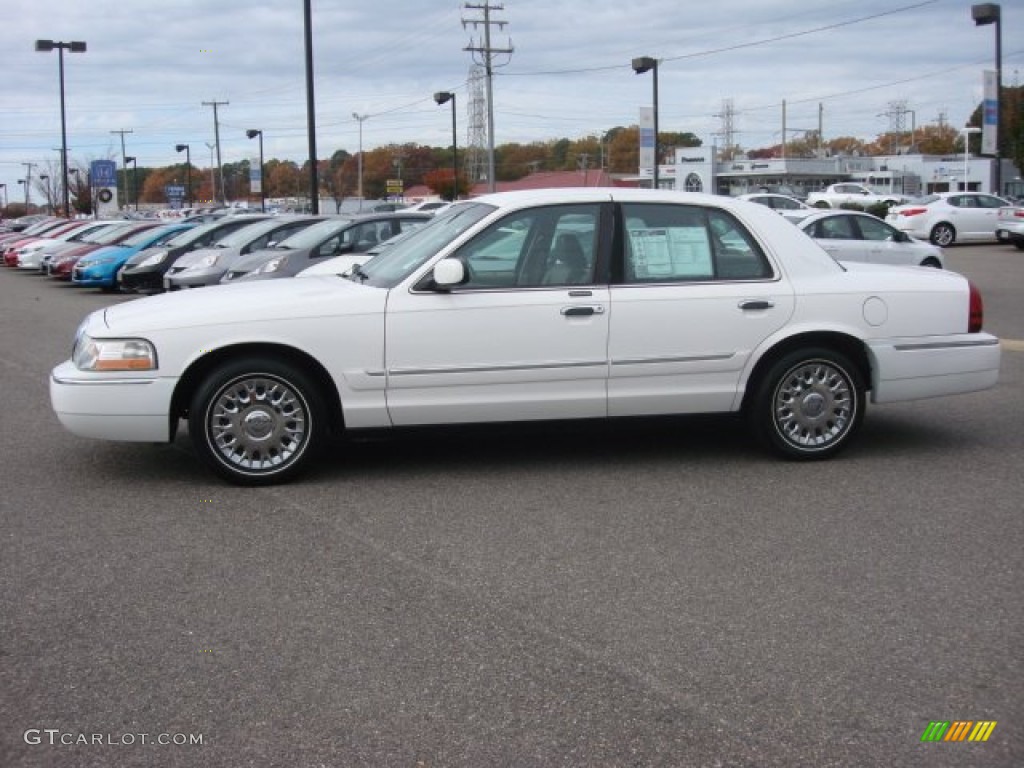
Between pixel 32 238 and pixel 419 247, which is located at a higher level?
pixel 32 238

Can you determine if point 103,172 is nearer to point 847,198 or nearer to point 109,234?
point 109,234

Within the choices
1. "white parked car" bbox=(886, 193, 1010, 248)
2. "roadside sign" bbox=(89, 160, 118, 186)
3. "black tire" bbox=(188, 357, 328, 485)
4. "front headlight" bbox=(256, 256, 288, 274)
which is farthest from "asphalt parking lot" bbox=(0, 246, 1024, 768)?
"roadside sign" bbox=(89, 160, 118, 186)

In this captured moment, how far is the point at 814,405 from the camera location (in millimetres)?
7023

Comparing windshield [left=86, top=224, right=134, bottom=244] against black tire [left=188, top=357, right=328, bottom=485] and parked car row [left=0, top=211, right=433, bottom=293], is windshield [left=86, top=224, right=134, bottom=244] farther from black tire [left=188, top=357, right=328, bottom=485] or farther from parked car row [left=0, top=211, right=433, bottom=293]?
black tire [left=188, top=357, right=328, bottom=485]

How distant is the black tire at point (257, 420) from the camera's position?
644cm

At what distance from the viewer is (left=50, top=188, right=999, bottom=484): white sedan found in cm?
645

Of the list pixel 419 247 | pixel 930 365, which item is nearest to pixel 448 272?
pixel 419 247

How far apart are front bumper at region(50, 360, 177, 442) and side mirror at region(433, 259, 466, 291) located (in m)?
1.57

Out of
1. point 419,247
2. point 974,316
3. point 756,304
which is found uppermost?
point 419,247

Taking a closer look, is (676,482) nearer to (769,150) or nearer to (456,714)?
(456,714)

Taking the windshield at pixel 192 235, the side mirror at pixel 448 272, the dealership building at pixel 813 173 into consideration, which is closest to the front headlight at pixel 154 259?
the windshield at pixel 192 235

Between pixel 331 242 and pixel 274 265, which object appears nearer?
pixel 274 265

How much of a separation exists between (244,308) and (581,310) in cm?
189
